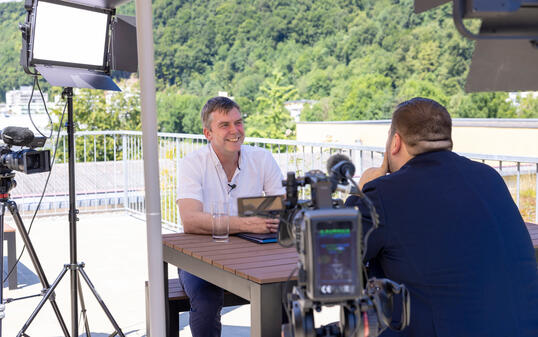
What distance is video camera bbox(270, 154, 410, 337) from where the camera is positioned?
1.15 metres

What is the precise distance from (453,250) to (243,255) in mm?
727

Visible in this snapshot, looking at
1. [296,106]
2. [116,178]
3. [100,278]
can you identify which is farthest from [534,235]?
[296,106]

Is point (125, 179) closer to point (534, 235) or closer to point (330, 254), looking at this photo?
point (534, 235)

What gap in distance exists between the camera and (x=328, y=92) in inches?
1695

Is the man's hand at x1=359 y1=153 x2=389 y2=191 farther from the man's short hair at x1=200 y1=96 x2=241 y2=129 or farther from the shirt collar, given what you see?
the man's short hair at x1=200 y1=96 x2=241 y2=129


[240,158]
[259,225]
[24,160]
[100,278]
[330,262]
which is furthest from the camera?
[100,278]

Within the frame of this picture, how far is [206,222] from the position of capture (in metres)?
2.43

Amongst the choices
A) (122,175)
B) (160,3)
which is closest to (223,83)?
(160,3)

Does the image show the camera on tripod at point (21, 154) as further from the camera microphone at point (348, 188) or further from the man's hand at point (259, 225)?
the camera microphone at point (348, 188)

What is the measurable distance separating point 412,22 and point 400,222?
43423 millimetres

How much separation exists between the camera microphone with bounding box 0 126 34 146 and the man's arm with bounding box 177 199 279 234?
2.25 ft

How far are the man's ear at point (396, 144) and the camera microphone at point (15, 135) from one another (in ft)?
5.09

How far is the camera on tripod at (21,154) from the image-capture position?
8.41 ft

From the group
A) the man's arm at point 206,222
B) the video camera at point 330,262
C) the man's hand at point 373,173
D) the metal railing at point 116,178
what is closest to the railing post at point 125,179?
the metal railing at point 116,178
